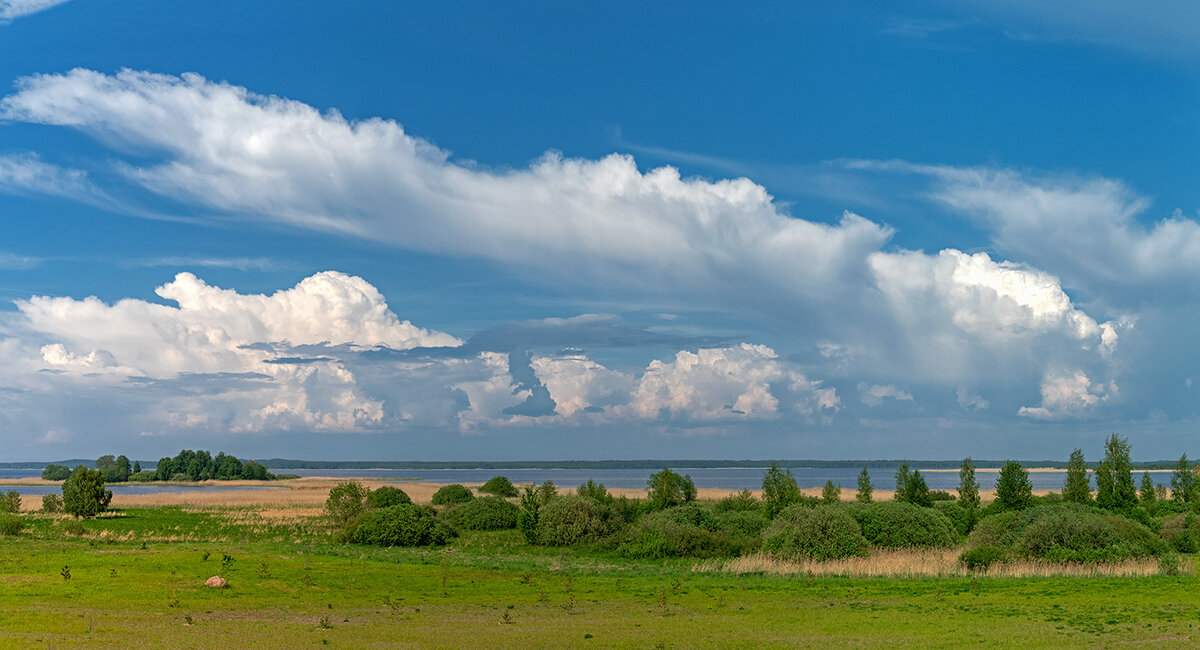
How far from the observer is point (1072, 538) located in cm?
4406

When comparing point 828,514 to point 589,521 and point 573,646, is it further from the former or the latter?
point 573,646

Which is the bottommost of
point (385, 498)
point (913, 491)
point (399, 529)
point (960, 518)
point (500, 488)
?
point (500, 488)

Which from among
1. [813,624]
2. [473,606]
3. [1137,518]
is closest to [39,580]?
[473,606]

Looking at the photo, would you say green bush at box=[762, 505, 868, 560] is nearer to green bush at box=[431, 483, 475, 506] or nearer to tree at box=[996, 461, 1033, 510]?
tree at box=[996, 461, 1033, 510]

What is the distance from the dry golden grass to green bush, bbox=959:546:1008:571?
1.41 ft

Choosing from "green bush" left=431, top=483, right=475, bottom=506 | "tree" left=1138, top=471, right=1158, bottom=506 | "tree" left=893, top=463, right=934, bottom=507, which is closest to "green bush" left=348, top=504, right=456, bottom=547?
"green bush" left=431, top=483, right=475, bottom=506

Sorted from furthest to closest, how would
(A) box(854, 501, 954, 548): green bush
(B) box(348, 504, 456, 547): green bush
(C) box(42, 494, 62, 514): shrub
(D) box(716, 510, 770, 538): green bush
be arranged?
1. (C) box(42, 494, 62, 514): shrub
2. (B) box(348, 504, 456, 547): green bush
3. (D) box(716, 510, 770, 538): green bush
4. (A) box(854, 501, 954, 548): green bush

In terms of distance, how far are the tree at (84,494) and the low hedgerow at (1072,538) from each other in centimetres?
7602

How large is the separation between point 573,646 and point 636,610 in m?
7.74

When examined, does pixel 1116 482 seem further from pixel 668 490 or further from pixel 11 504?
pixel 11 504

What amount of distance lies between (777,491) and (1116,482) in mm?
29564

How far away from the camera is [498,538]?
66.0 metres

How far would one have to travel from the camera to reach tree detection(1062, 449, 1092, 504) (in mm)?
69938

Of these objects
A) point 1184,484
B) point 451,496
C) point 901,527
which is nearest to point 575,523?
point 901,527
